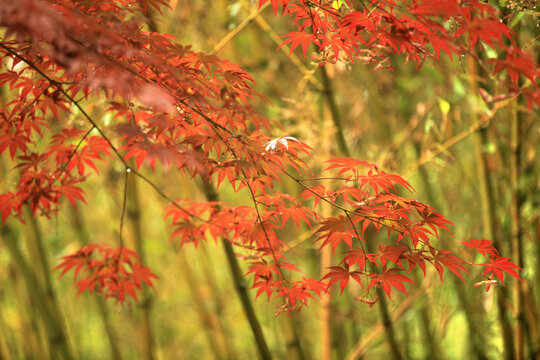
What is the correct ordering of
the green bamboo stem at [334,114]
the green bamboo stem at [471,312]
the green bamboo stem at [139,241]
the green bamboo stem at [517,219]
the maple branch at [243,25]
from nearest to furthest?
the maple branch at [243,25], the green bamboo stem at [334,114], the green bamboo stem at [517,219], the green bamboo stem at [139,241], the green bamboo stem at [471,312]

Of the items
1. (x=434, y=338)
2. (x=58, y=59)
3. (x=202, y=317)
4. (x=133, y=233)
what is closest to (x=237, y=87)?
(x=58, y=59)

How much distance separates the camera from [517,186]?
181cm

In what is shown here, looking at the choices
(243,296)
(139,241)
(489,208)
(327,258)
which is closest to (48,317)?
(139,241)

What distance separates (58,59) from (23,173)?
60 cm

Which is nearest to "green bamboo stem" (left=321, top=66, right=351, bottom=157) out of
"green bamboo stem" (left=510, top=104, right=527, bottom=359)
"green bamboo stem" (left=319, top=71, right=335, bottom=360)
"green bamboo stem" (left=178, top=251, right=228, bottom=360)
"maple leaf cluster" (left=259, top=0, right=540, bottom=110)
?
"green bamboo stem" (left=319, top=71, right=335, bottom=360)

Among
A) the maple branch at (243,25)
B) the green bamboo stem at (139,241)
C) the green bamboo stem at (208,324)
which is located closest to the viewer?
the maple branch at (243,25)

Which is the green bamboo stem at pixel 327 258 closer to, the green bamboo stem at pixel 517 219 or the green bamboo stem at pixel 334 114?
the green bamboo stem at pixel 334 114

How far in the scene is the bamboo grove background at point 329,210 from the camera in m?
1.83

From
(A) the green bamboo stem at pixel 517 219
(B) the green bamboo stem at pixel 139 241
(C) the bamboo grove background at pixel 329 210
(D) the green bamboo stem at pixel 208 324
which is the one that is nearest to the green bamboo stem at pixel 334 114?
(C) the bamboo grove background at pixel 329 210

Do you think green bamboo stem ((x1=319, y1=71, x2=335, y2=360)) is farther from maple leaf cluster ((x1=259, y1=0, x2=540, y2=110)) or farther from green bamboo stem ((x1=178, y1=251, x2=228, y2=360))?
green bamboo stem ((x1=178, y1=251, x2=228, y2=360))

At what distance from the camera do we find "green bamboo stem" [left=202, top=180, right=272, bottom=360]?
1.55m

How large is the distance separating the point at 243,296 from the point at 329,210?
656mm

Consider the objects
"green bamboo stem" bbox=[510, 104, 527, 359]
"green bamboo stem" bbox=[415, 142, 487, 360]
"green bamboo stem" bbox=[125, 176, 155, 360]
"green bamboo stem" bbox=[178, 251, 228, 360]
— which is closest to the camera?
"green bamboo stem" bbox=[510, 104, 527, 359]

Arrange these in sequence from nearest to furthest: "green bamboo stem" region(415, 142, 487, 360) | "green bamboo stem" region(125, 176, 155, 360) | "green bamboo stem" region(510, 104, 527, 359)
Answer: "green bamboo stem" region(510, 104, 527, 359) < "green bamboo stem" region(125, 176, 155, 360) < "green bamboo stem" region(415, 142, 487, 360)
